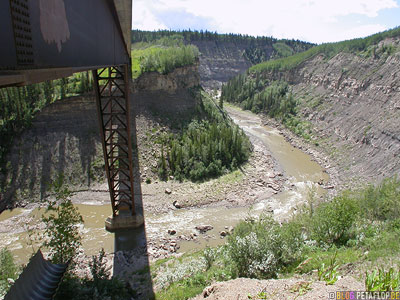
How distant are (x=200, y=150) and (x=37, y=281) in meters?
20.3

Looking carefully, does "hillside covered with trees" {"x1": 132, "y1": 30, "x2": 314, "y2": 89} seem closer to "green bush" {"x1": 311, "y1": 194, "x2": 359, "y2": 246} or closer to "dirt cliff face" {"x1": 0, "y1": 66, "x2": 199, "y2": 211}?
"dirt cliff face" {"x1": 0, "y1": 66, "x2": 199, "y2": 211}

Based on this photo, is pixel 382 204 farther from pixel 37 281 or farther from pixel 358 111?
pixel 358 111

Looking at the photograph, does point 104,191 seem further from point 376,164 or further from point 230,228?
point 376,164

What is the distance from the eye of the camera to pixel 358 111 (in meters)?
38.5

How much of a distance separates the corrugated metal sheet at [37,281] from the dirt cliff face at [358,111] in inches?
1169

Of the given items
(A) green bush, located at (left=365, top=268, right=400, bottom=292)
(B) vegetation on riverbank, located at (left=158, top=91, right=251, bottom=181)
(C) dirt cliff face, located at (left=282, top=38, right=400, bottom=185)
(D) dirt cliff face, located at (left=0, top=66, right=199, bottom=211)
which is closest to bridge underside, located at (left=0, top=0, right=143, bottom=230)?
(A) green bush, located at (left=365, top=268, right=400, bottom=292)

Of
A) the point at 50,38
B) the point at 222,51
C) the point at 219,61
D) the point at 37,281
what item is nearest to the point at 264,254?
the point at 37,281

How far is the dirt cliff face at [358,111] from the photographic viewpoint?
29.7 meters

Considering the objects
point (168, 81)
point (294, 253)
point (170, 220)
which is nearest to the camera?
point (294, 253)

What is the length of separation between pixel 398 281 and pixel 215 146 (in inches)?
886

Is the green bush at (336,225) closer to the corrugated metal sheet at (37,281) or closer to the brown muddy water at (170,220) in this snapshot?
the brown muddy water at (170,220)

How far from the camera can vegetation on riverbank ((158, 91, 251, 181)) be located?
86.6ft

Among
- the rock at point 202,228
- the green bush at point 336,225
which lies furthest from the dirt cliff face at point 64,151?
the green bush at point 336,225

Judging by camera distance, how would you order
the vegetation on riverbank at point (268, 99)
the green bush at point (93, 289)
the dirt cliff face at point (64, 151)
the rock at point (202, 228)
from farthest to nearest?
1. the vegetation on riverbank at point (268, 99)
2. the dirt cliff face at point (64, 151)
3. the rock at point (202, 228)
4. the green bush at point (93, 289)
